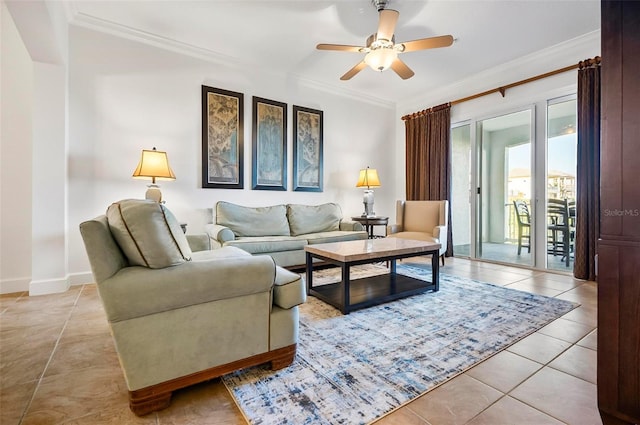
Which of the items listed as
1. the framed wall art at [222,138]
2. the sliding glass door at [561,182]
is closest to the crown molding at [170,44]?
the framed wall art at [222,138]

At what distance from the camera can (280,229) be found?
3.84m

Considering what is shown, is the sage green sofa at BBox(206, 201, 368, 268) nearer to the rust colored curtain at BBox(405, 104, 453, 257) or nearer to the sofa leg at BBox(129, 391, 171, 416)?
the rust colored curtain at BBox(405, 104, 453, 257)

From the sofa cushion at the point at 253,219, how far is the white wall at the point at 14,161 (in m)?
1.83

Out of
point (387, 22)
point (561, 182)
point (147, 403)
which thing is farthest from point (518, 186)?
point (147, 403)

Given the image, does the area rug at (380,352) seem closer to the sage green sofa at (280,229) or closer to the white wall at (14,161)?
the sage green sofa at (280,229)

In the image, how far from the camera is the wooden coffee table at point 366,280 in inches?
89.3

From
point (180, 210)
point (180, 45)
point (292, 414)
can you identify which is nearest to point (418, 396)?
point (292, 414)

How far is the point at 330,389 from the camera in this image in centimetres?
133

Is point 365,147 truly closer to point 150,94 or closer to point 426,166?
point 426,166

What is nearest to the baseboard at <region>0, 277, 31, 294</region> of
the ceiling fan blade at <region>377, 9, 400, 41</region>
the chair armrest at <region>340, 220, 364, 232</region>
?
the chair armrest at <region>340, 220, 364, 232</region>

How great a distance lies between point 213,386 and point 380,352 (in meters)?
0.91

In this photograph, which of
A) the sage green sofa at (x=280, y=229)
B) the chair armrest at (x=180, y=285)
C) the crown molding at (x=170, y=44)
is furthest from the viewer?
the sage green sofa at (x=280, y=229)

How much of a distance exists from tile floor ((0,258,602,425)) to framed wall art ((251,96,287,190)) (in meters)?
2.53

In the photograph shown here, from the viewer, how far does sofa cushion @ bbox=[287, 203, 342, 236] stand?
4.01m
